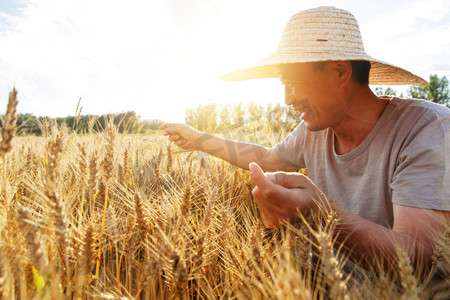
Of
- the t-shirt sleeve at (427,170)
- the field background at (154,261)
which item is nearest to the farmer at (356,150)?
the t-shirt sleeve at (427,170)

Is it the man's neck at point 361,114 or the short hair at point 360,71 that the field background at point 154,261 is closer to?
the man's neck at point 361,114

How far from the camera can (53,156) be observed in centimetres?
99

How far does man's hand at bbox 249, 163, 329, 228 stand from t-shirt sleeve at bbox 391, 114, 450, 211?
383 mm

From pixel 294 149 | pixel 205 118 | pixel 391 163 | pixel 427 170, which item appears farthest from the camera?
pixel 205 118

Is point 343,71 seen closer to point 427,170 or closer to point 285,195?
point 427,170

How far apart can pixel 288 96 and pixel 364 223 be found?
0.86 metres

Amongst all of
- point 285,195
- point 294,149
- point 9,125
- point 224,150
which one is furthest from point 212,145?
point 9,125

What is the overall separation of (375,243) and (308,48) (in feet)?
3.31

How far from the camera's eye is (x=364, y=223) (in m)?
1.13

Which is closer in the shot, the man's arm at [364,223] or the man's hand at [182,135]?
the man's arm at [364,223]

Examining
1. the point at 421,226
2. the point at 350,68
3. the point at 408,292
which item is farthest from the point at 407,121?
the point at 408,292

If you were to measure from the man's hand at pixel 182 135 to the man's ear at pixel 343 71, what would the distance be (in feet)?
3.84

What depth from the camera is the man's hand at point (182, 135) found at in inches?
91.5

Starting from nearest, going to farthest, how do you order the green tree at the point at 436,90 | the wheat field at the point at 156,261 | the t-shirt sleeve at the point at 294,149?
the wheat field at the point at 156,261
the t-shirt sleeve at the point at 294,149
the green tree at the point at 436,90
